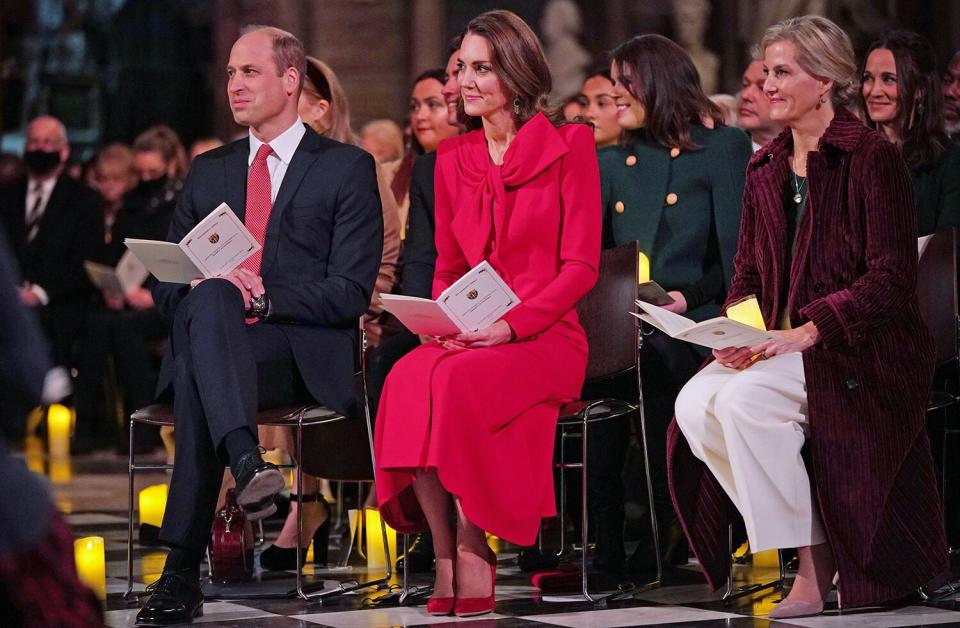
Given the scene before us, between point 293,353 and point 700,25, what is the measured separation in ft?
25.4

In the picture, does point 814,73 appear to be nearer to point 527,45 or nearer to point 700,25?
point 527,45

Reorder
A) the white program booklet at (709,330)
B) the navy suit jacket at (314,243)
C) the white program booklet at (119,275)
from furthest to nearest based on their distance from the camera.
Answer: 1. the white program booklet at (119,275)
2. the navy suit jacket at (314,243)
3. the white program booklet at (709,330)

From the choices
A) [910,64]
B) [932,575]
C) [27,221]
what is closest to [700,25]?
[27,221]

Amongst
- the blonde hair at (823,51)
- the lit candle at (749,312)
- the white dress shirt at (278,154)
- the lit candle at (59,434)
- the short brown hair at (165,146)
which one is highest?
the short brown hair at (165,146)

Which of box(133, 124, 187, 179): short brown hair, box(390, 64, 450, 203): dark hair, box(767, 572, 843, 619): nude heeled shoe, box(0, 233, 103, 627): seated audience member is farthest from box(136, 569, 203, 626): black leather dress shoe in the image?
box(133, 124, 187, 179): short brown hair

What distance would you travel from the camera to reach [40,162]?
9328mm

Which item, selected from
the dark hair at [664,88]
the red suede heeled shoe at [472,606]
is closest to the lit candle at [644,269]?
the dark hair at [664,88]

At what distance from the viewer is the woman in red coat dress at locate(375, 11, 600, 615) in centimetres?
420

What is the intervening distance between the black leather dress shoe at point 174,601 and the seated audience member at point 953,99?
10.2 ft

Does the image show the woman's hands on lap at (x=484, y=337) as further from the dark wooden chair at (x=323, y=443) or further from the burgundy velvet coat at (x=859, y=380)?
the burgundy velvet coat at (x=859, y=380)

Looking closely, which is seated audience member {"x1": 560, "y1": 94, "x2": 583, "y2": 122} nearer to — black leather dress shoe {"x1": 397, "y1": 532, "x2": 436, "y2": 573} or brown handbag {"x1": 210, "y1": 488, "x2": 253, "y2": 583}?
black leather dress shoe {"x1": 397, "y1": 532, "x2": 436, "y2": 573}

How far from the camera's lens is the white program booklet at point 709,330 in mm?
3924

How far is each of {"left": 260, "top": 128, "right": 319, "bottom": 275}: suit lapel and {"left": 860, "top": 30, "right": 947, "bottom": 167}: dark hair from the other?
6.24 feet

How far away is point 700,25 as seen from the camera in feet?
38.3
